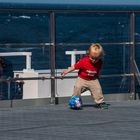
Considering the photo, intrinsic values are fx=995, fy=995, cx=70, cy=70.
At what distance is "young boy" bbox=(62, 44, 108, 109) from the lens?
1673 cm

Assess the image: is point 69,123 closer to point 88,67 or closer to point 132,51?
point 88,67

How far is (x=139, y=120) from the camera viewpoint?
15.3 meters

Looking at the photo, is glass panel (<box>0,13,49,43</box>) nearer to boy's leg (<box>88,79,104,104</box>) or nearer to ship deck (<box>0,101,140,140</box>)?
boy's leg (<box>88,79,104,104</box>)

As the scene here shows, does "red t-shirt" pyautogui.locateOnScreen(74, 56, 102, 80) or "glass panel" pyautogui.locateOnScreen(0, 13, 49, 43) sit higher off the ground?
"glass panel" pyautogui.locateOnScreen(0, 13, 49, 43)

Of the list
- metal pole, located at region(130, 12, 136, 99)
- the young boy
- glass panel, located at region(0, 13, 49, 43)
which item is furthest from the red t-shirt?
glass panel, located at region(0, 13, 49, 43)

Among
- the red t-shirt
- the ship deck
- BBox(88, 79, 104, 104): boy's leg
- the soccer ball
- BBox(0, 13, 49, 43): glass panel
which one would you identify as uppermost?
BBox(0, 13, 49, 43): glass panel

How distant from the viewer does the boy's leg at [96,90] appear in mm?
16844

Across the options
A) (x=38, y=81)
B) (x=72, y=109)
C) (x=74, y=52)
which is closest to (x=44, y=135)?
(x=72, y=109)

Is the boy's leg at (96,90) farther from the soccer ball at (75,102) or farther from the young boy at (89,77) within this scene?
the soccer ball at (75,102)

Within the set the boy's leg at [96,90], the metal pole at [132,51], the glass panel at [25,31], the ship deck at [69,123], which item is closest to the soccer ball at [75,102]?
the ship deck at [69,123]

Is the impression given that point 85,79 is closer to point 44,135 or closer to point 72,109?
point 72,109

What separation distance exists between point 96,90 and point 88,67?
427 millimetres

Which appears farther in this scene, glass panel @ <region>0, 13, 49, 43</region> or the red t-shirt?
glass panel @ <region>0, 13, 49, 43</region>

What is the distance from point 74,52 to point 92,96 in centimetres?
193
